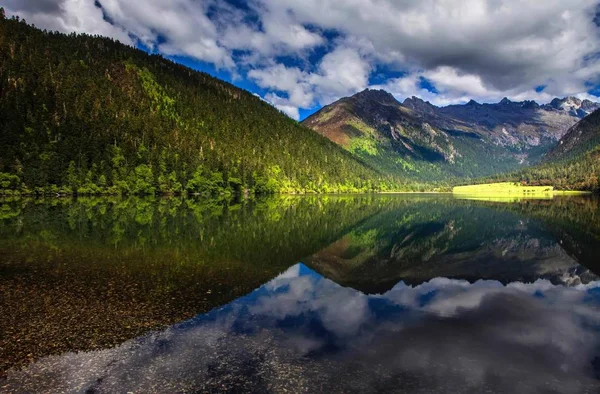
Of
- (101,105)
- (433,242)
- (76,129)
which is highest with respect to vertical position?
(101,105)

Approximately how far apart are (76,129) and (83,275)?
15352 centimetres

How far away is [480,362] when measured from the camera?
592 inches

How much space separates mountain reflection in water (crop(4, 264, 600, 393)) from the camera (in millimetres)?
12891

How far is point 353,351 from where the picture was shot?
15.8m

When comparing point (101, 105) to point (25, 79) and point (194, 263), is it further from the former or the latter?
point (194, 263)

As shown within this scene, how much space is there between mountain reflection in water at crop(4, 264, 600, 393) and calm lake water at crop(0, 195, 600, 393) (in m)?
0.08

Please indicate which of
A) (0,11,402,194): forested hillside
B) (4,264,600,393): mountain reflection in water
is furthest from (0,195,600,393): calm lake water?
(0,11,402,194): forested hillside

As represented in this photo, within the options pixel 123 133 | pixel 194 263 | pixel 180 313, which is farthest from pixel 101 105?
pixel 180 313

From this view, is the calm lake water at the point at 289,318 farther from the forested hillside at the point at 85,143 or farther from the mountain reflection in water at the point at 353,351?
the forested hillside at the point at 85,143

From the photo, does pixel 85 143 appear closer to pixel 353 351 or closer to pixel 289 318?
pixel 289 318

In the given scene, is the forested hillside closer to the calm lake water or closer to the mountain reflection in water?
the calm lake water

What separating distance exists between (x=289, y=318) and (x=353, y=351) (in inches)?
201

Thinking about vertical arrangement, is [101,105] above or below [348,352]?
above

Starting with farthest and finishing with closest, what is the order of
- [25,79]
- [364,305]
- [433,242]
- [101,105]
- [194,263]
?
[101,105] < [25,79] < [433,242] < [194,263] < [364,305]
